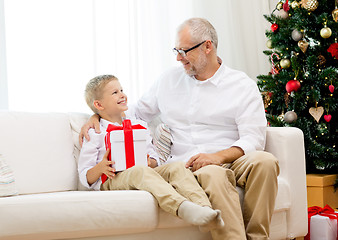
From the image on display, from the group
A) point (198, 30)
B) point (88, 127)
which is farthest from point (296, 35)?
point (88, 127)

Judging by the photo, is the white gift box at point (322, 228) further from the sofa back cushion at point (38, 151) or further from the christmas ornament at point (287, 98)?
the sofa back cushion at point (38, 151)

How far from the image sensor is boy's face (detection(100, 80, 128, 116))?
8.00 feet

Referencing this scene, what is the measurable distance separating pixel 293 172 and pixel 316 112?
92cm

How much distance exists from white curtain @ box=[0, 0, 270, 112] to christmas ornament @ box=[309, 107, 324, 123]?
39.0 inches

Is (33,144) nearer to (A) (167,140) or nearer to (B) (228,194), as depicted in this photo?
(A) (167,140)

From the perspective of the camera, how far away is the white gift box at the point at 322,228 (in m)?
2.63

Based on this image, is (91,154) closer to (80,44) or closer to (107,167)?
(107,167)

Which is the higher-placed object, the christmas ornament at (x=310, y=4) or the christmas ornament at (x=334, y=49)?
the christmas ornament at (x=310, y=4)

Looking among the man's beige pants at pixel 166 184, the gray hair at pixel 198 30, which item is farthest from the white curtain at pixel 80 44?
the man's beige pants at pixel 166 184

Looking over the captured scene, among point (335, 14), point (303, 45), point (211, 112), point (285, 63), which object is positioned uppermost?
point (335, 14)

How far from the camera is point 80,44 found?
3.17 metres

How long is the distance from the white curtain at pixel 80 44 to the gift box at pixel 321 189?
4.02ft

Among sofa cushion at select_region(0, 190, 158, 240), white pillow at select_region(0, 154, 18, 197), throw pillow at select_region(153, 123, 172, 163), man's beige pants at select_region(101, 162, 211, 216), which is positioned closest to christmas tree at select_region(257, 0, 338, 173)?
throw pillow at select_region(153, 123, 172, 163)

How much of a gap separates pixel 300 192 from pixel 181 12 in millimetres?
1730
